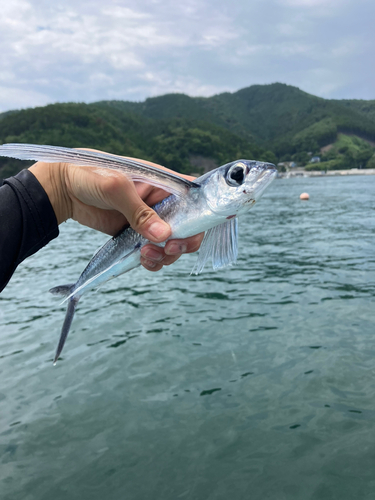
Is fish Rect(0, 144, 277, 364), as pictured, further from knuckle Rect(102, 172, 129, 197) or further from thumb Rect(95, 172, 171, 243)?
knuckle Rect(102, 172, 129, 197)

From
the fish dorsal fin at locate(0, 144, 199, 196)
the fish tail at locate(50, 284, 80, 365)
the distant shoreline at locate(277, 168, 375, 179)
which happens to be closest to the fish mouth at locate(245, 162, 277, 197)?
the fish dorsal fin at locate(0, 144, 199, 196)

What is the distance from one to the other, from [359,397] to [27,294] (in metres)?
12.4

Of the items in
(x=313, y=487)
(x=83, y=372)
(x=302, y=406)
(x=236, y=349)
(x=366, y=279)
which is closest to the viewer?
(x=313, y=487)

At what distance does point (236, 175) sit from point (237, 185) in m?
0.06

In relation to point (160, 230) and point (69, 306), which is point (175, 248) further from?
point (69, 306)

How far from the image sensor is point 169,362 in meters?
8.73

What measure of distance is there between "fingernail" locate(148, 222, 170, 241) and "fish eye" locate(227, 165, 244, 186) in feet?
1.97

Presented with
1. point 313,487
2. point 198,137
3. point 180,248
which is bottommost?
point 313,487

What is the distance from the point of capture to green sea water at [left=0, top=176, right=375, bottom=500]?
5426 millimetres

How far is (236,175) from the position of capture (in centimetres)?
234

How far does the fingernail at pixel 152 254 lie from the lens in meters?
3.08

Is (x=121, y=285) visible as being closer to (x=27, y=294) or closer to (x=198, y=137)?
(x=27, y=294)

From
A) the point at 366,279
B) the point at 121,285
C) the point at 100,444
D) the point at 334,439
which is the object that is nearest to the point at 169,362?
the point at 100,444

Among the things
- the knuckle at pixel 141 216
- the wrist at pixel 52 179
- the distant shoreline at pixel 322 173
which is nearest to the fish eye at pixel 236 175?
the knuckle at pixel 141 216
